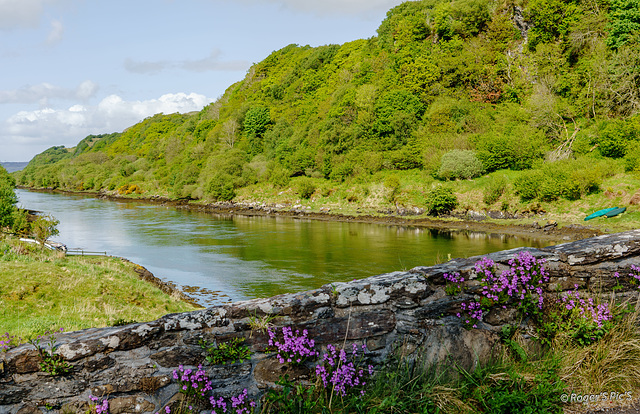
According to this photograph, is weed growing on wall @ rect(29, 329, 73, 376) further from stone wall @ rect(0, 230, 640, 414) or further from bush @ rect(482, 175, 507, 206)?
bush @ rect(482, 175, 507, 206)

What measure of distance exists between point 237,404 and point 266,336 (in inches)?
24.8

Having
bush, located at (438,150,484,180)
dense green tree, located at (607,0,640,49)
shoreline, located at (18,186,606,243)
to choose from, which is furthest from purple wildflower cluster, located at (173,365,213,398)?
dense green tree, located at (607,0,640,49)

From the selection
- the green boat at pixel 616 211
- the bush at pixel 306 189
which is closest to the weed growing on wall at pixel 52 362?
the green boat at pixel 616 211

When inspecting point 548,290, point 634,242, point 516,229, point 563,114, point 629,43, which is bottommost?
point 516,229

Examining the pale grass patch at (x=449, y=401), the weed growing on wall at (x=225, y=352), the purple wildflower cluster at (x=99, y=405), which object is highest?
the weed growing on wall at (x=225, y=352)

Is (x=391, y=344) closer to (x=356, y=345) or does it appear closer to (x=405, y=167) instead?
(x=356, y=345)

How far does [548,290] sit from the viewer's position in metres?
4.44

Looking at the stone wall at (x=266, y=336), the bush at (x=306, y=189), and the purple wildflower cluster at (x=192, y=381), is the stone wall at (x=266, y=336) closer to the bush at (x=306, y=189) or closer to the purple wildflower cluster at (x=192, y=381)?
the purple wildflower cluster at (x=192, y=381)

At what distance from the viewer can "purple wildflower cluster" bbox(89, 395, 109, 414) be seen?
3.32 meters

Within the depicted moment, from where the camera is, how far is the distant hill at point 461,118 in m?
40.1

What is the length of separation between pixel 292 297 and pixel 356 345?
2.59 feet

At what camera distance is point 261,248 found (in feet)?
103

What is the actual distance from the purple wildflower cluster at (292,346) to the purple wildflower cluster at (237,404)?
44 centimetres

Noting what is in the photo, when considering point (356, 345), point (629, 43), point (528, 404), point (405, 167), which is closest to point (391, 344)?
point (356, 345)
